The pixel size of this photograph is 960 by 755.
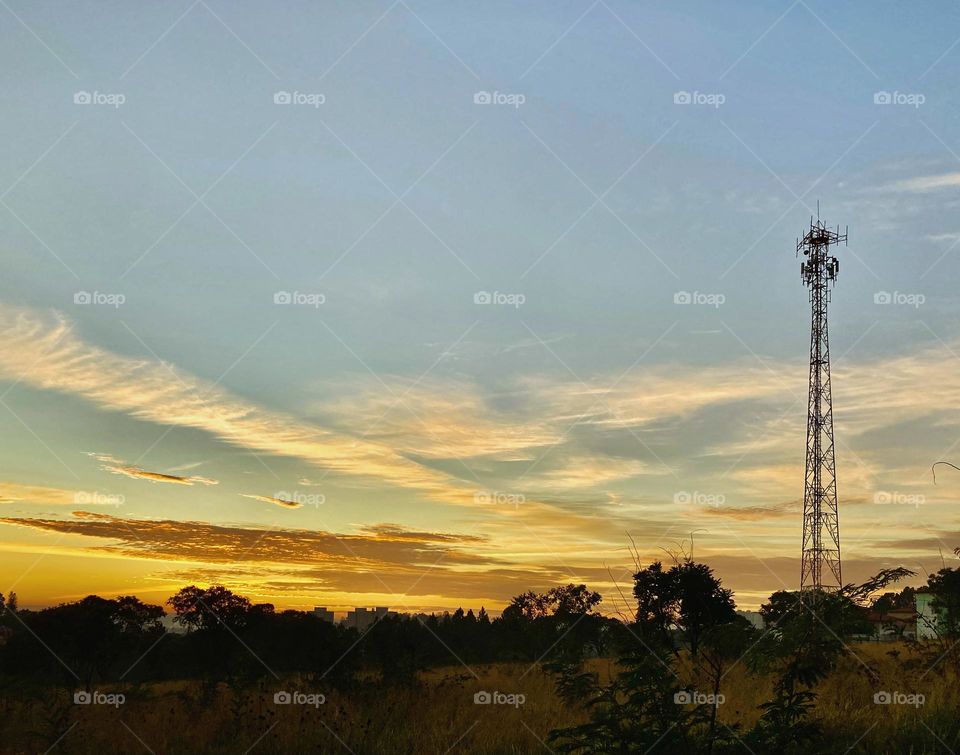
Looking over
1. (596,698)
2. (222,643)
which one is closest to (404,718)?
(596,698)

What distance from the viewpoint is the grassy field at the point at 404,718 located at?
11.9 m

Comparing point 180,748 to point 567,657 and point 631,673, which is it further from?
point 631,673

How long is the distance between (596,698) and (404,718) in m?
5.92

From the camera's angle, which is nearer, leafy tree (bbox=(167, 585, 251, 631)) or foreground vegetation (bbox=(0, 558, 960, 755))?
foreground vegetation (bbox=(0, 558, 960, 755))

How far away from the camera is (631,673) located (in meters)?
9.31

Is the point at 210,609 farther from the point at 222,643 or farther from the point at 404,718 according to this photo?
the point at 404,718

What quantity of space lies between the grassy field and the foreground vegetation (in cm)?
4

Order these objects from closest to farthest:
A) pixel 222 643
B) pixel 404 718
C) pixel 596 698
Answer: pixel 596 698
pixel 404 718
pixel 222 643

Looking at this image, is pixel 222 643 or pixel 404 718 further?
pixel 222 643

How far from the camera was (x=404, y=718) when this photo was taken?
1438 centimetres

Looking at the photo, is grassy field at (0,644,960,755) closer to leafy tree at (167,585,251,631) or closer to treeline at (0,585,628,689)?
treeline at (0,585,628,689)

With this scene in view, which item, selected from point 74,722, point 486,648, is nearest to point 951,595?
point 74,722

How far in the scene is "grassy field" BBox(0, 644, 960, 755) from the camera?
11875 millimetres

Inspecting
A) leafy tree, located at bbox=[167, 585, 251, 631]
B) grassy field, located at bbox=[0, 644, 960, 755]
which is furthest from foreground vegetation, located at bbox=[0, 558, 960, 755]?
leafy tree, located at bbox=[167, 585, 251, 631]
